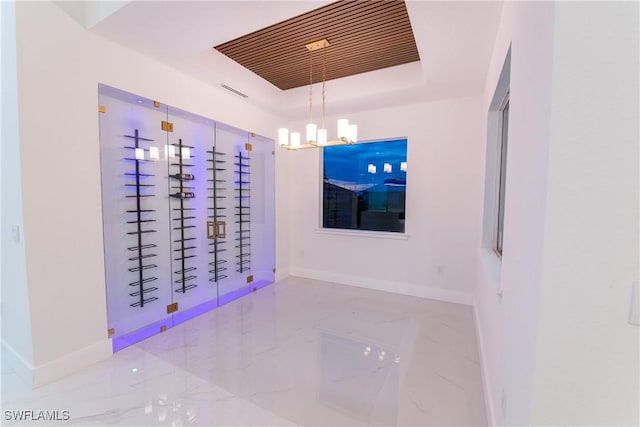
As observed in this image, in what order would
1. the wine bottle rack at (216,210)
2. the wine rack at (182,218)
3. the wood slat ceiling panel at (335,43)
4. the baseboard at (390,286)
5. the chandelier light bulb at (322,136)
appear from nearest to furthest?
the wood slat ceiling panel at (335,43) < the chandelier light bulb at (322,136) < the wine rack at (182,218) < the wine bottle rack at (216,210) < the baseboard at (390,286)

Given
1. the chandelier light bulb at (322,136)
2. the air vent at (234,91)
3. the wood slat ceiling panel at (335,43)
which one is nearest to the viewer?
the wood slat ceiling panel at (335,43)

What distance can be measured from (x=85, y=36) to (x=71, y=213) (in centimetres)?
145

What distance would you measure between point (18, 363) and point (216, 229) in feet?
6.60

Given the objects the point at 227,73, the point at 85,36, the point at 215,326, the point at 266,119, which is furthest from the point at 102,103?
the point at 215,326

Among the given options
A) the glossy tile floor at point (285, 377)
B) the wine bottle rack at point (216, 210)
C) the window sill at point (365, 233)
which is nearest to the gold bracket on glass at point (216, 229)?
the wine bottle rack at point (216, 210)

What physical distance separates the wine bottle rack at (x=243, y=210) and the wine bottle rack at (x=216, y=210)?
223 mm

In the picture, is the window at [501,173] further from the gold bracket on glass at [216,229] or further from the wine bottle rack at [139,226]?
the wine bottle rack at [139,226]

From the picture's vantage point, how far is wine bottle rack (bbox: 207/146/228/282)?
3520 millimetres

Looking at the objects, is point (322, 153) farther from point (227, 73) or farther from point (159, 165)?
point (159, 165)

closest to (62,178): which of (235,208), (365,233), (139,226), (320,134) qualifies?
(139,226)

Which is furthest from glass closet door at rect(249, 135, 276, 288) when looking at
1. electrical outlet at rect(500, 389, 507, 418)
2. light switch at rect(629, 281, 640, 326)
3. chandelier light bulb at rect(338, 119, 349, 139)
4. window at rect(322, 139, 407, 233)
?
light switch at rect(629, 281, 640, 326)

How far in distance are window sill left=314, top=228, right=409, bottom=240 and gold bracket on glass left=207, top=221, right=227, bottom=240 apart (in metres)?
1.55

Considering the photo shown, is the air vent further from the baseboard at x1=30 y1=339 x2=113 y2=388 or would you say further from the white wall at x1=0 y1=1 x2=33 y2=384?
the baseboard at x1=30 y1=339 x2=113 y2=388

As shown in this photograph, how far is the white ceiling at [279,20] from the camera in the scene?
1959mm
